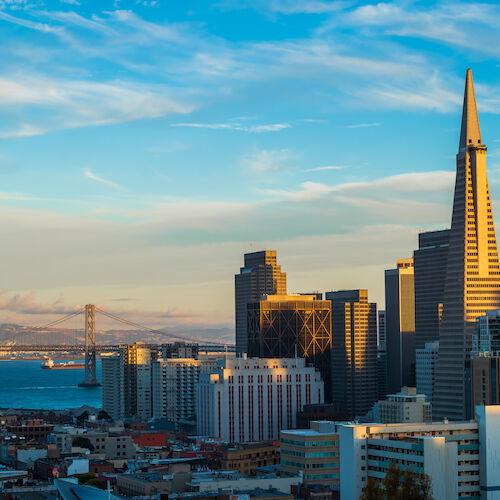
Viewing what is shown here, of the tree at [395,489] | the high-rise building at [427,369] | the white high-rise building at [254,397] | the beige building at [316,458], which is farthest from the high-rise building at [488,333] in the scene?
the tree at [395,489]

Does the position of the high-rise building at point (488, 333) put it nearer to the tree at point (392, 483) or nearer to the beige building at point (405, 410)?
the beige building at point (405, 410)

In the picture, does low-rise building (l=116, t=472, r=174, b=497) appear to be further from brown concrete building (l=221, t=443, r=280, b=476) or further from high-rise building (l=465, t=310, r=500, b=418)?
high-rise building (l=465, t=310, r=500, b=418)

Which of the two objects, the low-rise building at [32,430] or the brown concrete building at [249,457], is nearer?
the brown concrete building at [249,457]

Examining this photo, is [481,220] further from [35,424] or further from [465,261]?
[35,424]

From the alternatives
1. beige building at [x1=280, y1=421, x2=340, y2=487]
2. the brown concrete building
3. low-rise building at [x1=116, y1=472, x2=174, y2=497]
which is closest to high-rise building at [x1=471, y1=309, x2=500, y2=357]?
the brown concrete building

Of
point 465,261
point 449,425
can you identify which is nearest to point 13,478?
point 449,425

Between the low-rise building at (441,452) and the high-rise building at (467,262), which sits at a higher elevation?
the high-rise building at (467,262)
